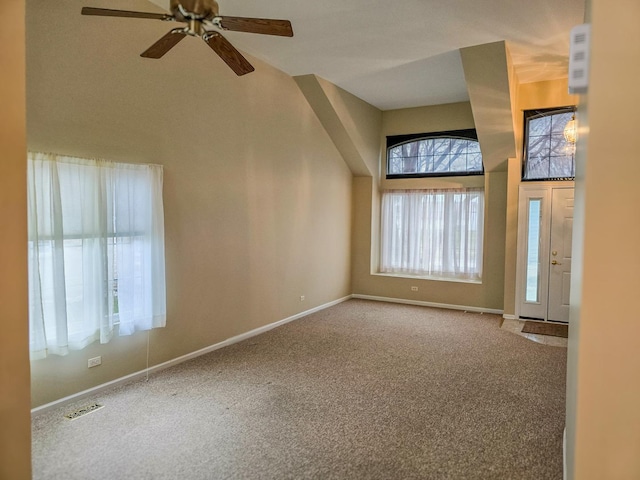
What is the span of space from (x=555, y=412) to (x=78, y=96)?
4421 mm

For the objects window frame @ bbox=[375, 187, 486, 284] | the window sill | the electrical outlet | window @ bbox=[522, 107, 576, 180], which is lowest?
the electrical outlet

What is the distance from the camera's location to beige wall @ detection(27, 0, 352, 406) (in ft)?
10.3

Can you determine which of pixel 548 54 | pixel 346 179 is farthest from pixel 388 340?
pixel 548 54

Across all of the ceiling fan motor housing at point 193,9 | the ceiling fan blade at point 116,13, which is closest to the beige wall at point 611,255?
the ceiling fan motor housing at point 193,9

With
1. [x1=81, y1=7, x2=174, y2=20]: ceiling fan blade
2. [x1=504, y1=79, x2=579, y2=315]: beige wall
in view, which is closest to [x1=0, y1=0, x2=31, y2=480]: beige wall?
[x1=81, y1=7, x2=174, y2=20]: ceiling fan blade

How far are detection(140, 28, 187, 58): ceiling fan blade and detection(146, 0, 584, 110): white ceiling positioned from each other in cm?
95

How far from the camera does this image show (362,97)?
6695mm

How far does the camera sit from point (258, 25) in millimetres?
2430

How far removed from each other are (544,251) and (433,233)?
176 centimetres

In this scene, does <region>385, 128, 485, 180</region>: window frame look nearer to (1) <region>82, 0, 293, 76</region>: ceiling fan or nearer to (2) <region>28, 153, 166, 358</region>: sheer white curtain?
(2) <region>28, 153, 166, 358</region>: sheer white curtain

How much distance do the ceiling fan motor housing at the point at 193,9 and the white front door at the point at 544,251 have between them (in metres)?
5.18

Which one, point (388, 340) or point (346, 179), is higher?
point (346, 179)

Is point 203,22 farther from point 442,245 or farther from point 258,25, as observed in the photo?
point 442,245

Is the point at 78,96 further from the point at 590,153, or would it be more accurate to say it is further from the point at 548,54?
the point at 548,54
